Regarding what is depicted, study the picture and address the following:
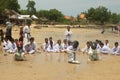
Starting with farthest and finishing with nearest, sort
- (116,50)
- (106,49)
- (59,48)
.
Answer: (59,48)
(106,49)
(116,50)

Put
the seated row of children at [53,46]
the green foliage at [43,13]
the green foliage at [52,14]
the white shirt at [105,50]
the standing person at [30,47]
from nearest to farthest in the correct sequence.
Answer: the standing person at [30,47]
the white shirt at [105,50]
the seated row of children at [53,46]
the green foliage at [43,13]
the green foliage at [52,14]

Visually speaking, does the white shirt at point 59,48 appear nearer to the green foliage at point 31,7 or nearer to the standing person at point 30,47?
the standing person at point 30,47

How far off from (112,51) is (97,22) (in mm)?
111692

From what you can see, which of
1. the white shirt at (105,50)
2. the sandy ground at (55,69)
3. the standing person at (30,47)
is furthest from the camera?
the white shirt at (105,50)

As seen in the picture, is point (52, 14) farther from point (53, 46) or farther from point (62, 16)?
point (53, 46)

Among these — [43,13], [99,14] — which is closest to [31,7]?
[43,13]

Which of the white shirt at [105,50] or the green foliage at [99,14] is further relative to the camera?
the green foliage at [99,14]

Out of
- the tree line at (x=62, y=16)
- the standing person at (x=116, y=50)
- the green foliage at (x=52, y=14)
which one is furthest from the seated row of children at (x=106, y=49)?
the green foliage at (x=52, y=14)

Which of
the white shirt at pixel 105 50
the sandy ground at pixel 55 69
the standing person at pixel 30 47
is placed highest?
the standing person at pixel 30 47

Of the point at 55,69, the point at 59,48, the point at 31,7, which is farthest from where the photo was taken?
the point at 31,7

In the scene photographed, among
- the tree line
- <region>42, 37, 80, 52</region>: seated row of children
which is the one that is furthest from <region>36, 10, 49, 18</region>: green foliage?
<region>42, 37, 80, 52</region>: seated row of children

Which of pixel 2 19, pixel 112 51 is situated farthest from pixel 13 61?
pixel 2 19

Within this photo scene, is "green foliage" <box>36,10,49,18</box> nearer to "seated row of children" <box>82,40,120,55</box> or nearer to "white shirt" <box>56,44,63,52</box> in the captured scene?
"white shirt" <box>56,44,63,52</box>

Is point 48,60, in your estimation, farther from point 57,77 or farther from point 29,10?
point 29,10
